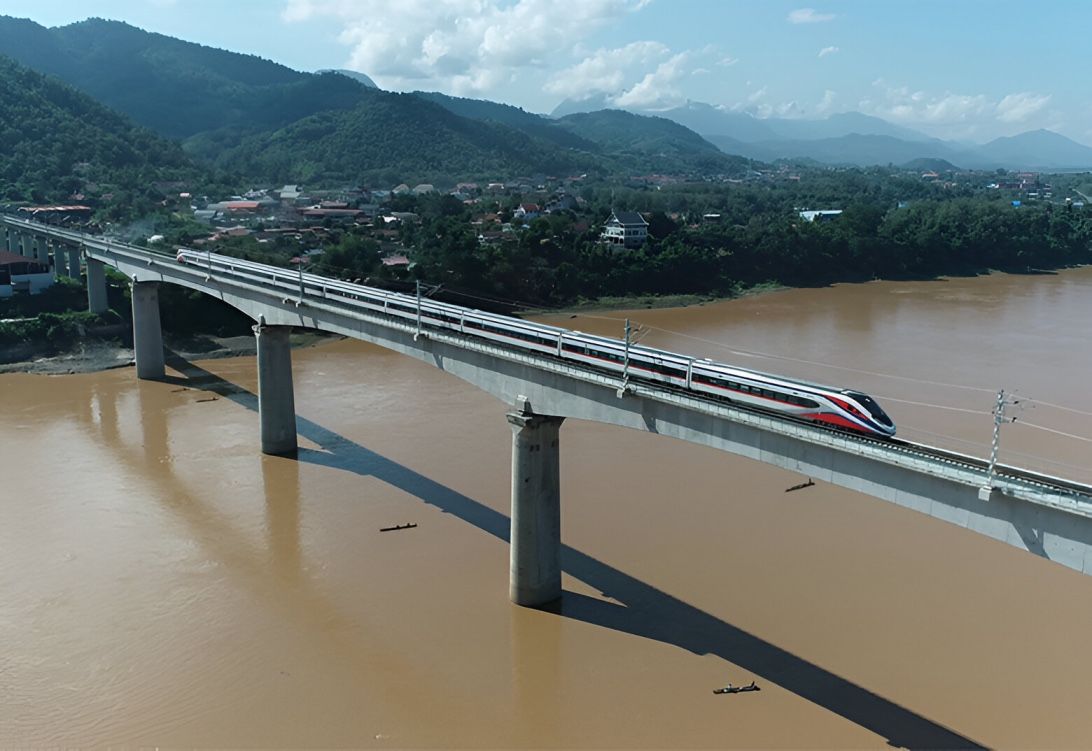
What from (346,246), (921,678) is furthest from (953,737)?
(346,246)

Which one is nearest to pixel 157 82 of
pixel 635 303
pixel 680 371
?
pixel 635 303

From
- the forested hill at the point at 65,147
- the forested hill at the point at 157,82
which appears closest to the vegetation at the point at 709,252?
the forested hill at the point at 65,147

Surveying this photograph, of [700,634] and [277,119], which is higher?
[277,119]

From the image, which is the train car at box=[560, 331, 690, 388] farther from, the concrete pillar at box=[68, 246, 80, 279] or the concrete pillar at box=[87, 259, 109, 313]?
the concrete pillar at box=[68, 246, 80, 279]

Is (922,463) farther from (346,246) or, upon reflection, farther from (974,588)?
(346,246)

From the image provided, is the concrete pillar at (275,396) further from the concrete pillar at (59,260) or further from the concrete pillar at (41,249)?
Answer: the concrete pillar at (41,249)

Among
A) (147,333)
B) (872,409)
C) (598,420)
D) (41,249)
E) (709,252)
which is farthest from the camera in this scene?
(709,252)

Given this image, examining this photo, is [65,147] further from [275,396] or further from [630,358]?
[630,358]
